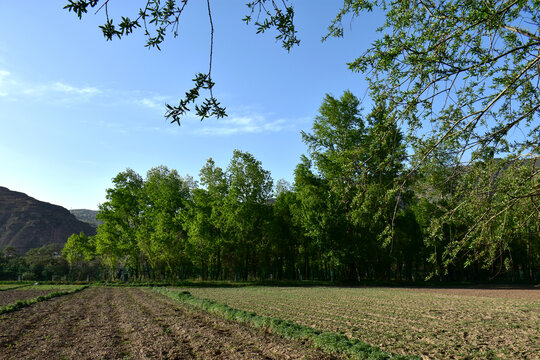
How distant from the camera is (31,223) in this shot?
139m

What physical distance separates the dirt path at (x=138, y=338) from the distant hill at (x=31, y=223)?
13683 centimetres

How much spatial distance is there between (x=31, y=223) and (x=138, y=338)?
161790 mm

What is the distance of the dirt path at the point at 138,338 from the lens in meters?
8.07

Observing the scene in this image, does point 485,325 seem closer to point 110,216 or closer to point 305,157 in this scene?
point 305,157

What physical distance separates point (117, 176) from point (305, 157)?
97.9 feet

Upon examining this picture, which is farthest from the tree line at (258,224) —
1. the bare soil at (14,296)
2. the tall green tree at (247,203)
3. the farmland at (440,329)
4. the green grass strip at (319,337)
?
the bare soil at (14,296)

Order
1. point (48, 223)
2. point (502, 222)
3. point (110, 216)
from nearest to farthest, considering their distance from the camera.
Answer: point (502, 222) < point (110, 216) < point (48, 223)

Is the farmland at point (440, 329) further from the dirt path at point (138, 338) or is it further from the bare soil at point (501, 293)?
the bare soil at point (501, 293)

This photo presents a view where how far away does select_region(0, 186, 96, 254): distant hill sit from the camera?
424 ft

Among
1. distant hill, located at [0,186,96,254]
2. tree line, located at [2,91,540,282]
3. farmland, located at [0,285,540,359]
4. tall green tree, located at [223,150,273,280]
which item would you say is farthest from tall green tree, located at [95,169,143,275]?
distant hill, located at [0,186,96,254]

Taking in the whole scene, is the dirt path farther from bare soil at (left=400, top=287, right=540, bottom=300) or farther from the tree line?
bare soil at (left=400, top=287, right=540, bottom=300)

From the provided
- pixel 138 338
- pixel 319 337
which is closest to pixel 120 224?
pixel 138 338

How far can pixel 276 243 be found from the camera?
4781 cm

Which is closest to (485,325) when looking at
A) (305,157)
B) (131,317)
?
(131,317)
